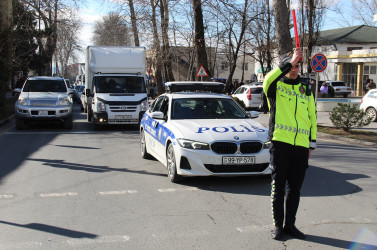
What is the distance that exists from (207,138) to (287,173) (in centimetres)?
235

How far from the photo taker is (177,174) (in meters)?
7.02

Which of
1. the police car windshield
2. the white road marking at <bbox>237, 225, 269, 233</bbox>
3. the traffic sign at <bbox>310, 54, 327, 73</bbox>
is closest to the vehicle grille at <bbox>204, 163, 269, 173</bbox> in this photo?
the police car windshield

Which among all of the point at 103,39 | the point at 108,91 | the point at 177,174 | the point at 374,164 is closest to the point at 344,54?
the point at 103,39

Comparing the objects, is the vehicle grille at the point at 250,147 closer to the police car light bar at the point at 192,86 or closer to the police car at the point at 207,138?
the police car at the point at 207,138

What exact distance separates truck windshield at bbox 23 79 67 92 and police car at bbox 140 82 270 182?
873 centimetres

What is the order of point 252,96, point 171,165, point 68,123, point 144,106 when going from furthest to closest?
1. point 252,96
2. point 68,123
3. point 144,106
4. point 171,165

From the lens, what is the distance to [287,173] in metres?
4.57

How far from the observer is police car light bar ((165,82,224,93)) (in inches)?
382

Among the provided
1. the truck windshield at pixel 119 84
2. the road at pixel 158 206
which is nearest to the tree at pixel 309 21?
the truck windshield at pixel 119 84

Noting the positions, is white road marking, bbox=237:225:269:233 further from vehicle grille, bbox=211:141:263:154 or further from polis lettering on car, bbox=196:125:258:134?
polis lettering on car, bbox=196:125:258:134

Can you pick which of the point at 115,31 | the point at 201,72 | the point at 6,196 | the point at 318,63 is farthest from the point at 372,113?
the point at 115,31

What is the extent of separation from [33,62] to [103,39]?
20167 mm

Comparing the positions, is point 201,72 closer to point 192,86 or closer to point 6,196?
point 192,86

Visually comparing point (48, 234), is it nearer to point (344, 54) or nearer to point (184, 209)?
point (184, 209)
